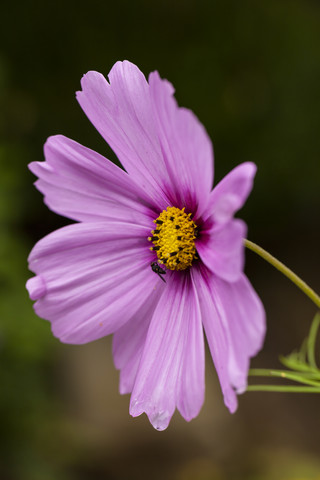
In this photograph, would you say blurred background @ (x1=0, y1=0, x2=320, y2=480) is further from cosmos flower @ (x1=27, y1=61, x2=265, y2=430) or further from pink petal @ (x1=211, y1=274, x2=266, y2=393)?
pink petal @ (x1=211, y1=274, x2=266, y2=393)

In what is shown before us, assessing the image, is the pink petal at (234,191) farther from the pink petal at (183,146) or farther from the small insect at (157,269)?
the small insect at (157,269)

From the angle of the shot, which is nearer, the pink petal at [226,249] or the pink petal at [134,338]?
the pink petal at [226,249]

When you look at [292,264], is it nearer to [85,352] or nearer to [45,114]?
[85,352]

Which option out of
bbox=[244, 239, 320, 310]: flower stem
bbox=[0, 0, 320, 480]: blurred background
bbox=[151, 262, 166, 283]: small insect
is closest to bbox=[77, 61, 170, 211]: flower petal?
bbox=[151, 262, 166, 283]: small insect

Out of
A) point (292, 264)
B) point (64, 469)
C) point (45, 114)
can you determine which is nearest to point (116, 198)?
point (64, 469)

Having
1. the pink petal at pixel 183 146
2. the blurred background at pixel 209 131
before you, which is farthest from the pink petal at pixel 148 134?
the blurred background at pixel 209 131

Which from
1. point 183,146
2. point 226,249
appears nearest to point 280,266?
point 226,249
